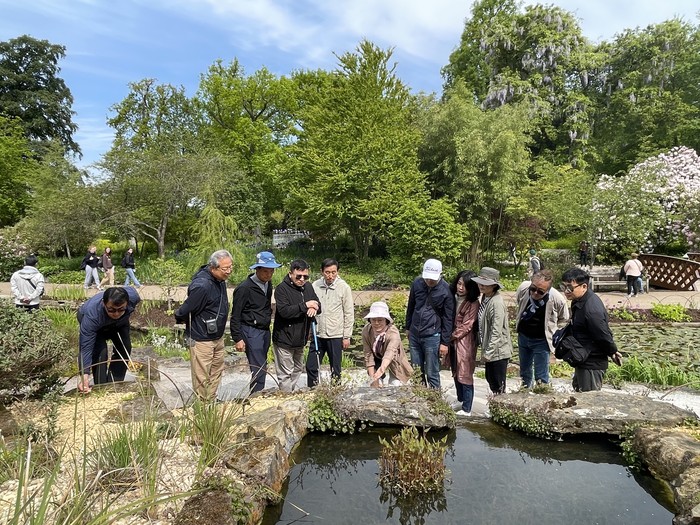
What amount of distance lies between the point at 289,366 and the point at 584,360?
2.96m

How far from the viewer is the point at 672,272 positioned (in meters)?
14.3

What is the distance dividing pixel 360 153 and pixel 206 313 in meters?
14.7

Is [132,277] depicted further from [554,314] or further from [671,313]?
[671,313]

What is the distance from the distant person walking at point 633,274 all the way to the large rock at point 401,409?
443 inches

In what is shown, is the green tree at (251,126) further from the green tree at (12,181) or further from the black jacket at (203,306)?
the black jacket at (203,306)

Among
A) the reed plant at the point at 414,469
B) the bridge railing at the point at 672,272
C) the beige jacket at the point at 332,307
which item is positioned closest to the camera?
the reed plant at the point at 414,469

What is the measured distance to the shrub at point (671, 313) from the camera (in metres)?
10.1

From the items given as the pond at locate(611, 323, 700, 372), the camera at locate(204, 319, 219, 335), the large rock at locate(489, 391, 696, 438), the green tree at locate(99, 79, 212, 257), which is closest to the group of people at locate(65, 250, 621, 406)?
the camera at locate(204, 319, 219, 335)

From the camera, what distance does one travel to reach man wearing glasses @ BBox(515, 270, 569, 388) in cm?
448

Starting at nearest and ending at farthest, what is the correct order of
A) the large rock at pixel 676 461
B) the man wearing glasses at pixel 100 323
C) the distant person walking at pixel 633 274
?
1. the large rock at pixel 676 461
2. the man wearing glasses at pixel 100 323
3. the distant person walking at pixel 633 274

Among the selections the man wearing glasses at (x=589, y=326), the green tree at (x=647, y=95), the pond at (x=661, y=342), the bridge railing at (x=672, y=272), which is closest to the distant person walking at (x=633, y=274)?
the bridge railing at (x=672, y=272)

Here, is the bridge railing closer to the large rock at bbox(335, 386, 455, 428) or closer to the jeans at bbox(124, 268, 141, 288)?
the large rock at bbox(335, 386, 455, 428)

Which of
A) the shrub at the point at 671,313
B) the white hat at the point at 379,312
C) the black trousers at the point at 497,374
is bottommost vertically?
the shrub at the point at 671,313

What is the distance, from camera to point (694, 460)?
9.52ft
